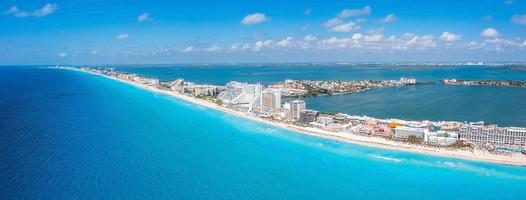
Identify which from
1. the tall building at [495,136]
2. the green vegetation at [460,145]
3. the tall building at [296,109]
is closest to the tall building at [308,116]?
the tall building at [296,109]

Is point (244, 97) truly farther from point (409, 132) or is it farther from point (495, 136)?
point (495, 136)

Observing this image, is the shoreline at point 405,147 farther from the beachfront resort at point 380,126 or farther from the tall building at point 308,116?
the tall building at point 308,116

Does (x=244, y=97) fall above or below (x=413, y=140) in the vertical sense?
above

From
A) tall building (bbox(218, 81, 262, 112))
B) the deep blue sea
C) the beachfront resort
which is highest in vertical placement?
tall building (bbox(218, 81, 262, 112))

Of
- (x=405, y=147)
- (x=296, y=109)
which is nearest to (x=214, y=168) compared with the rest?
(x=405, y=147)

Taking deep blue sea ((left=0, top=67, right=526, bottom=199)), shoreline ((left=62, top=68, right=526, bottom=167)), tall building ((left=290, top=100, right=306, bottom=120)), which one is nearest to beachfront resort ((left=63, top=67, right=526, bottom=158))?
tall building ((left=290, top=100, right=306, bottom=120))

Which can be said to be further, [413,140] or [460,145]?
[413,140]

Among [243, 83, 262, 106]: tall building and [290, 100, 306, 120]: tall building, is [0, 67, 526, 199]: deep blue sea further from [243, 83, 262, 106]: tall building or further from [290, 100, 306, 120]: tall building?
[243, 83, 262, 106]: tall building

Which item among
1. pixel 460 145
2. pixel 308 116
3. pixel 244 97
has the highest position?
pixel 244 97

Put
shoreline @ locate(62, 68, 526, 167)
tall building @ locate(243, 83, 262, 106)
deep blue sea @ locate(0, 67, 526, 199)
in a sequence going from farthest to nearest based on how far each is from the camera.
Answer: tall building @ locate(243, 83, 262, 106)
shoreline @ locate(62, 68, 526, 167)
deep blue sea @ locate(0, 67, 526, 199)
